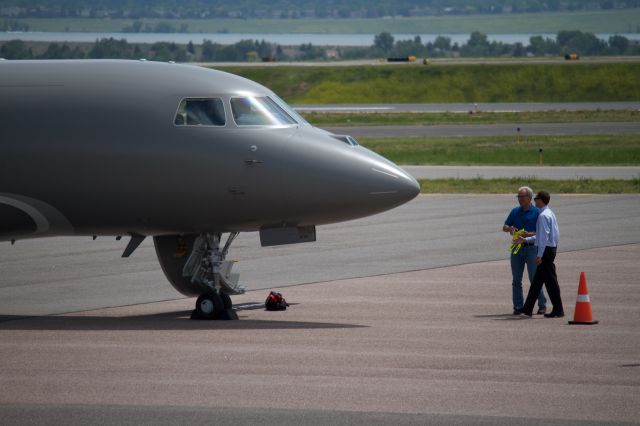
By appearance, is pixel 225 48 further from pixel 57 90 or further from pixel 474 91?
pixel 57 90

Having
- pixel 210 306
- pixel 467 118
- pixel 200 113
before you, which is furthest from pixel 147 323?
pixel 467 118

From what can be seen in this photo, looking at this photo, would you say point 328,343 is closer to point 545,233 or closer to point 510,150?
point 545,233

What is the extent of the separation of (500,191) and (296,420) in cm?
3171

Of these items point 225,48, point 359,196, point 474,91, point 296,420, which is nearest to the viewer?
point 296,420

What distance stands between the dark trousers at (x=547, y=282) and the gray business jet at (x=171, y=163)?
2.70 meters

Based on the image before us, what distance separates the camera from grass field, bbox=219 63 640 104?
106 meters

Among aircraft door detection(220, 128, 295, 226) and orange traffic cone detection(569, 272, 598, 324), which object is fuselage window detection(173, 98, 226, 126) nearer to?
aircraft door detection(220, 128, 295, 226)

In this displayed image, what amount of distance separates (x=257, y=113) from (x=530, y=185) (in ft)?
86.9

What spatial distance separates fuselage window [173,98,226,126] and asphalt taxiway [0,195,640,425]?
326cm

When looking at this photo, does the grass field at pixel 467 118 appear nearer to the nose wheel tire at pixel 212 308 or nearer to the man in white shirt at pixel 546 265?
the man in white shirt at pixel 546 265

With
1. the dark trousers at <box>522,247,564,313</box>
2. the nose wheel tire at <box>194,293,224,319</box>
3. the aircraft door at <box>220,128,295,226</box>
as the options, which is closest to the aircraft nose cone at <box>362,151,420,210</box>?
the aircraft door at <box>220,128,295,226</box>

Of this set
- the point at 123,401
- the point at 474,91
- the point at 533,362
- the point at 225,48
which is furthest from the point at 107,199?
the point at 225,48

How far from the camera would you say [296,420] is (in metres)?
13.7

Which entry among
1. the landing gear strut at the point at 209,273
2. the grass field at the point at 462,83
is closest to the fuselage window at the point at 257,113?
the landing gear strut at the point at 209,273
